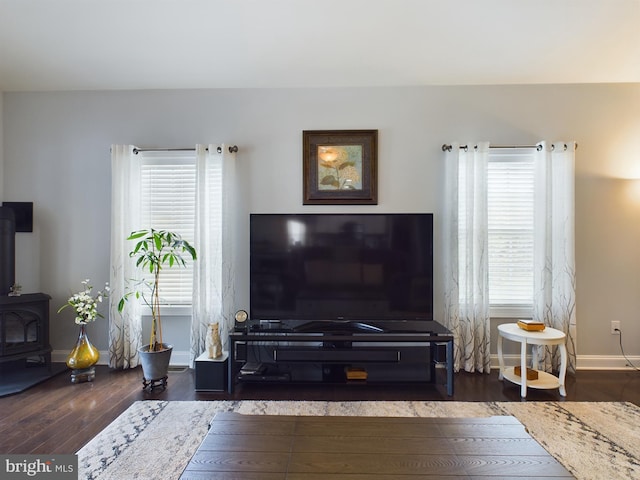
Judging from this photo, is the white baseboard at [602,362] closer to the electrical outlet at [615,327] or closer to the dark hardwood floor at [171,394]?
the dark hardwood floor at [171,394]

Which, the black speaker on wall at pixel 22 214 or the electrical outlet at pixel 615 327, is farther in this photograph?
the black speaker on wall at pixel 22 214

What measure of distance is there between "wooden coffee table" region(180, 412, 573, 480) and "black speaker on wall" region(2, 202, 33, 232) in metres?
3.21

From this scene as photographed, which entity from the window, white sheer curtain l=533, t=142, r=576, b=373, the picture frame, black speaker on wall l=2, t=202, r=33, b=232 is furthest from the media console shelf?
black speaker on wall l=2, t=202, r=33, b=232

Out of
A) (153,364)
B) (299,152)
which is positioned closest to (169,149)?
(299,152)

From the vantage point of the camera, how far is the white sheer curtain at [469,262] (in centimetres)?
312

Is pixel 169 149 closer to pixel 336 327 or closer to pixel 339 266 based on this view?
pixel 339 266

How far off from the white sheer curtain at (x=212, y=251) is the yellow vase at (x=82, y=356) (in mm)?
863

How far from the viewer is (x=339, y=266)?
3.00 m

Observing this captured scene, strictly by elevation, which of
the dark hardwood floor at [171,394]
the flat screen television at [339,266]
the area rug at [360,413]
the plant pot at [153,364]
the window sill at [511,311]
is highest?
the flat screen television at [339,266]

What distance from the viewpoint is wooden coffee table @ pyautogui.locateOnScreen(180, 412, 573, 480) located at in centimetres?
126

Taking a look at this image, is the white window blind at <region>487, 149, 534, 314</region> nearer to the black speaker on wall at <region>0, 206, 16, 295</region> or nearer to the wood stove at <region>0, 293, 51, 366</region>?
the wood stove at <region>0, 293, 51, 366</region>

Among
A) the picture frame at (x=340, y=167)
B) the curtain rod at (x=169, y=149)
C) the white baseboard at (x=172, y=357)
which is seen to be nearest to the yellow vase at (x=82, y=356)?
the white baseboard at (x=172, y=357)

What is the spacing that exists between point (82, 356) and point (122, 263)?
0.88 metres

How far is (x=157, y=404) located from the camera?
8.32 ft
